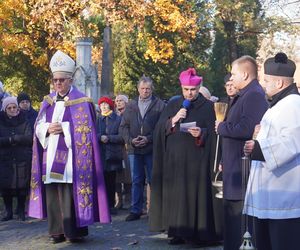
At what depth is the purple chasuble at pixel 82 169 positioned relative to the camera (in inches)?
348

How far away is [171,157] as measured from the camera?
8.66 metres

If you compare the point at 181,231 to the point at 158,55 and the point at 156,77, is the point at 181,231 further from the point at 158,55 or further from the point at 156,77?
the point at 156,77

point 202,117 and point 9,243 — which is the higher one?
point 202,117

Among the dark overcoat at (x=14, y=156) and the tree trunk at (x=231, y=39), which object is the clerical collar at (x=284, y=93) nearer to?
the dark overcoat at (x=14, y=156)

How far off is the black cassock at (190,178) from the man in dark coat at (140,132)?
1.73 meters

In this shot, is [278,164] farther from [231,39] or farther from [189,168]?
[231,39]

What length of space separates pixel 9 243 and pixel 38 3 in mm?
19222

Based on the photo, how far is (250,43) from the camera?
3891 centimetres

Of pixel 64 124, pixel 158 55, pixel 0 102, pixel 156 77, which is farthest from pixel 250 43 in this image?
pixel 64 124

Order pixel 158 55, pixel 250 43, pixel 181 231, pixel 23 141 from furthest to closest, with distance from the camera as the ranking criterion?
pixel 250 43
pixel 158 55
pixel 23 141
pixel 181 231

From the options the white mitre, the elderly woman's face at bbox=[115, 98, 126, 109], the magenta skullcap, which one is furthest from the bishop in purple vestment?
the elderly woman's face at bbox=[115, 98, 126, 109]

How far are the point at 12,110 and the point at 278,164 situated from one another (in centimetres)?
601

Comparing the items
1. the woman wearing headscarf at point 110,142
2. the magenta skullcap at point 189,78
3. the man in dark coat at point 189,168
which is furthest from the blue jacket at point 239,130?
the woman wearing headscarf at point 110,142

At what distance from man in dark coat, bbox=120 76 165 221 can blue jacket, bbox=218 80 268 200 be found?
12.7ft
